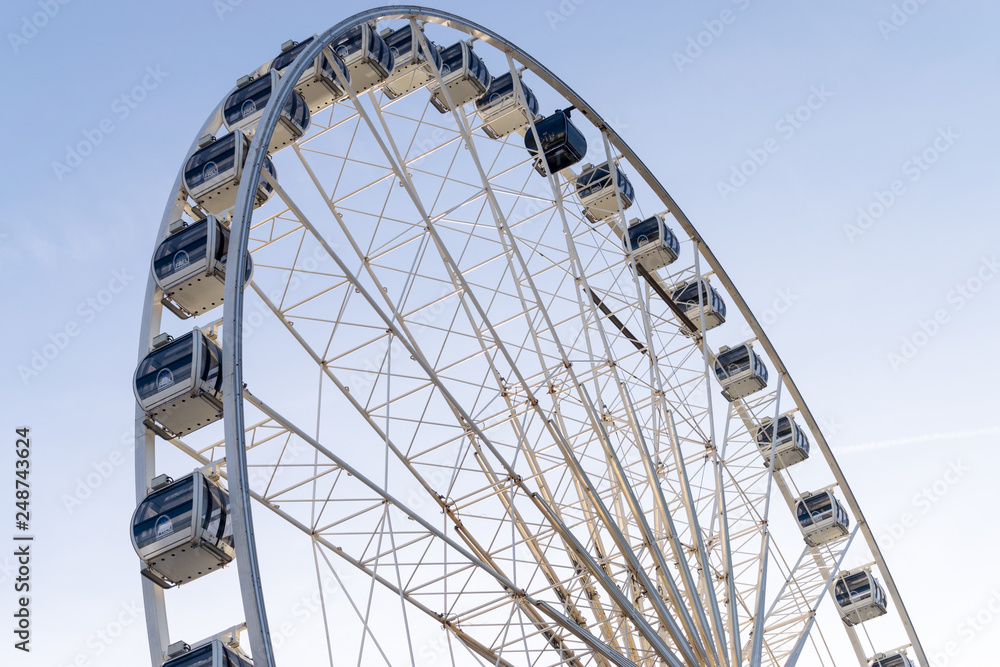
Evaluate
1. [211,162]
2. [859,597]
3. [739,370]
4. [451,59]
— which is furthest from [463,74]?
[859,597]

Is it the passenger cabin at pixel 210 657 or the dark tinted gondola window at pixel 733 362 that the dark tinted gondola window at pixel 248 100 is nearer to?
the passenger cabin at pixel 210 657

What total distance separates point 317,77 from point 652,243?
10679 mm

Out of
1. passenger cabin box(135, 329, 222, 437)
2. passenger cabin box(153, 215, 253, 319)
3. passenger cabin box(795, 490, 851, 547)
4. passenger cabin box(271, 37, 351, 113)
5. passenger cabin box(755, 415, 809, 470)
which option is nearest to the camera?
passenger cabin box(135, 329, 222, 437)

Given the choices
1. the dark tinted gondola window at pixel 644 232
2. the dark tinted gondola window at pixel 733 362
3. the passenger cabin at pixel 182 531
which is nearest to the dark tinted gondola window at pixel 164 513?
the passenger cabin at pixel 182 531

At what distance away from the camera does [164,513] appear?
1270cm

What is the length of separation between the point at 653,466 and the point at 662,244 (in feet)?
25.2

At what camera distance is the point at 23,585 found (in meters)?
16.2

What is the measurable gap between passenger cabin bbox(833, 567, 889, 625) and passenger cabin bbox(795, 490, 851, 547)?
47.8 inches

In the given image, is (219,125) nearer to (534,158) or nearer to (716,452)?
(534,158)

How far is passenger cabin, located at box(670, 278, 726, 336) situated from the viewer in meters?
26.7

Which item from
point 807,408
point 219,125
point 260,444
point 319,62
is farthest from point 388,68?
point 807,408

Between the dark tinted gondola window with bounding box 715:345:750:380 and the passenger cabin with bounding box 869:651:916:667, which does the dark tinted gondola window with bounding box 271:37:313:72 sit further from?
the passenger cabin with bounding box 869:651:916:667

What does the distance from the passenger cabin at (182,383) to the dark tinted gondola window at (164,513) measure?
3.70 feet

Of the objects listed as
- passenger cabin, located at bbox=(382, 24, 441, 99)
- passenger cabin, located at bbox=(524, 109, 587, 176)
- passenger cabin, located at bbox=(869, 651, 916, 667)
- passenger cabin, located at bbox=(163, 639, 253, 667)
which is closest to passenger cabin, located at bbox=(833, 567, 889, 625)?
passenger cabin, located at bbox=(869, 651, 916, 667)
